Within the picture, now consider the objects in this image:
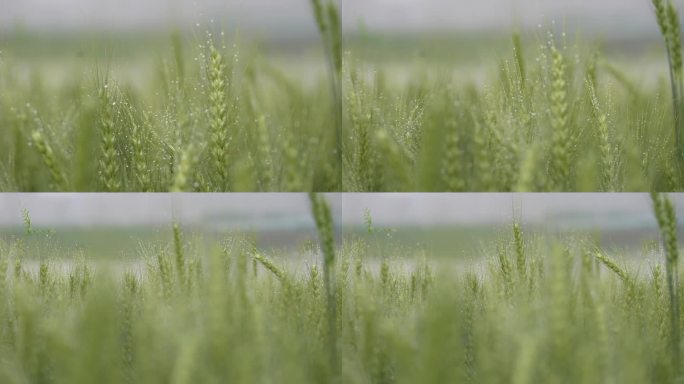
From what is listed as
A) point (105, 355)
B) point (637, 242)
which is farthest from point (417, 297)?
point (105, 355)

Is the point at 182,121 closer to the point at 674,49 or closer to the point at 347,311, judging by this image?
the point at 347,311

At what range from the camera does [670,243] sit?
1718mm

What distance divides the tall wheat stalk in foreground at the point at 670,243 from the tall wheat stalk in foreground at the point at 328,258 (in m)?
Result: 0.71

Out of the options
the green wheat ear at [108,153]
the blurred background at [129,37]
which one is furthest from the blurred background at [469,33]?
the green wheat ear at [108,153]

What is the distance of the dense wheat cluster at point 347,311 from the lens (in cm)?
154

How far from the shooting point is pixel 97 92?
169 cm

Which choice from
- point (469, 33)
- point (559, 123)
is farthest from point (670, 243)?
point (469, 33)

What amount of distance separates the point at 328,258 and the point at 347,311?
Answer: 0.12 metres

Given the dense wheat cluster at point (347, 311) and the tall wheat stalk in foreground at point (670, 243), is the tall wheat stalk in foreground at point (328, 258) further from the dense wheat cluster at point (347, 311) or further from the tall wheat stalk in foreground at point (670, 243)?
the tall wheat stalk in foreground at point (670, 243)

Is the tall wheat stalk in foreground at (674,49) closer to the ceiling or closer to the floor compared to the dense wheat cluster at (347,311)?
closer to the ceiling

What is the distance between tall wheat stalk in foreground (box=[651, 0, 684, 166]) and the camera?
68.7 inches

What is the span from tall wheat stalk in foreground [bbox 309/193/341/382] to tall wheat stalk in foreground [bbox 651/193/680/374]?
0.71 m

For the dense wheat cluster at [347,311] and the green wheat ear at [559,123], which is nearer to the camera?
the dense wheat cluster at [347,311]

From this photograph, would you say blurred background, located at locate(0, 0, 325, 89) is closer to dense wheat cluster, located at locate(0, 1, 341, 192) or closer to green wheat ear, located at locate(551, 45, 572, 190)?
dense wheat cluster, located at locate(0, 1, 341, 192)
